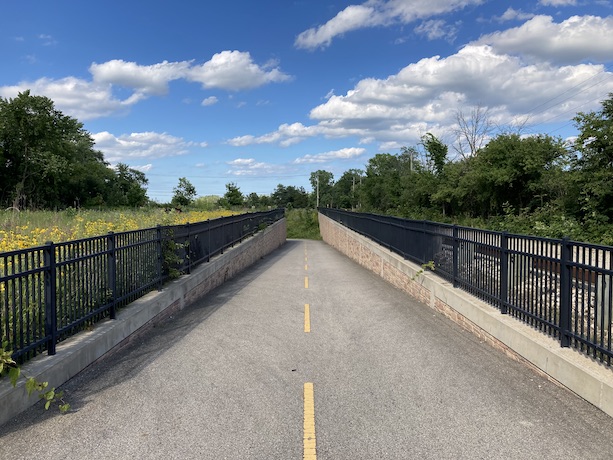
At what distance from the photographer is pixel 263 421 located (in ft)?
13.4

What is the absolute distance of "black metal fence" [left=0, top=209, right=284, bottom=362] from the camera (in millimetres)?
4582

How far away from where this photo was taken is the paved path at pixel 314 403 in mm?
3611

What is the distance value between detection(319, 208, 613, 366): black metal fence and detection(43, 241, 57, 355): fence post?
223 inches

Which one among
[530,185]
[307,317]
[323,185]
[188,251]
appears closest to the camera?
[307,317]

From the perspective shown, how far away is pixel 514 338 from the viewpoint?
18.9 ft

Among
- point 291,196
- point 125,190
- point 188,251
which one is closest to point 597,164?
point 188,251

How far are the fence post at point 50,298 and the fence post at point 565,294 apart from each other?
5655 millimetres

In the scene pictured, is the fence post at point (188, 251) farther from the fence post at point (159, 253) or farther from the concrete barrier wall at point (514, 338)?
the concrete barrier wall at point (514, 338)

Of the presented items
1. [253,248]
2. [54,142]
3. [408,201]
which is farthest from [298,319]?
[54,142]

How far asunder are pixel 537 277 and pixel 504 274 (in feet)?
2.57

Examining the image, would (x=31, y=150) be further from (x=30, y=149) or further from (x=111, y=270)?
(x=111, y=270)

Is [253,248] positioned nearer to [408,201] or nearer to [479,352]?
[479,352]

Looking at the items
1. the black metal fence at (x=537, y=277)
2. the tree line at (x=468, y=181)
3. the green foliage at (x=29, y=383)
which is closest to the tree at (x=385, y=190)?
the tree line at (x=468, y=181)

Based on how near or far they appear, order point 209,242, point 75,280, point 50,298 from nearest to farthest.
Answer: point 50,298
point 75,280
point 209,242
